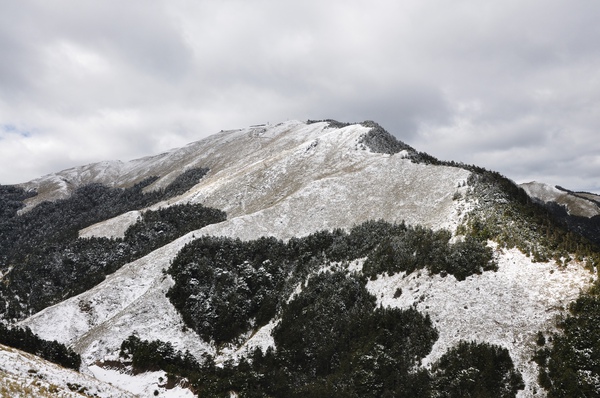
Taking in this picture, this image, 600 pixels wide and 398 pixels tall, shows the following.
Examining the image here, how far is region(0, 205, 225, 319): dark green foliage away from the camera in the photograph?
72.0 m

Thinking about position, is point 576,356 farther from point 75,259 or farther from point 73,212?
point 73,212

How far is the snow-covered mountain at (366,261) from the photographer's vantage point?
98.4ft

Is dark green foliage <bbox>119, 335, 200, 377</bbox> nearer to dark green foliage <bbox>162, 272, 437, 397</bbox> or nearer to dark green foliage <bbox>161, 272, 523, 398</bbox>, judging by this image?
dark green foliage <bbox>161, 272, 523, 398</bbox>

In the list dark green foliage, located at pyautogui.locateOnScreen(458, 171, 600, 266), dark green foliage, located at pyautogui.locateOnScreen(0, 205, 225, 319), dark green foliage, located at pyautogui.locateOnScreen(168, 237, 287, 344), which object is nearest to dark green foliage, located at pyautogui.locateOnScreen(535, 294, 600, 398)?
dark green foliage, located at pyautogui.locateOnScreen(458, 171, 600, 266)

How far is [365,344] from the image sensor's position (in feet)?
115

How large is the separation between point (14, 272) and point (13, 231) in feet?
244

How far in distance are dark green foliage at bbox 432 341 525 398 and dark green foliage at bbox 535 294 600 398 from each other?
2064mm

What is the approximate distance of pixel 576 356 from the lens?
80.0 ft

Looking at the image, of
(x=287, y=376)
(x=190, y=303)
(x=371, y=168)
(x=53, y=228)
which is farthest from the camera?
(x=53, y=228)

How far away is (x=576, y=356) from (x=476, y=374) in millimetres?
6655

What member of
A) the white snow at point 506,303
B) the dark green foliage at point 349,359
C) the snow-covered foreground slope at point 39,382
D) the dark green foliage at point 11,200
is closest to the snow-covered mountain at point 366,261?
the white snow at point 506,303

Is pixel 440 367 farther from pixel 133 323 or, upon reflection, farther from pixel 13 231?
pixel 13 231

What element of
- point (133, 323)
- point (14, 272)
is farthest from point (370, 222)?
point (14, 272)

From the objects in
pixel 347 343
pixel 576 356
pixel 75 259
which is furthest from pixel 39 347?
pixel 75 259
